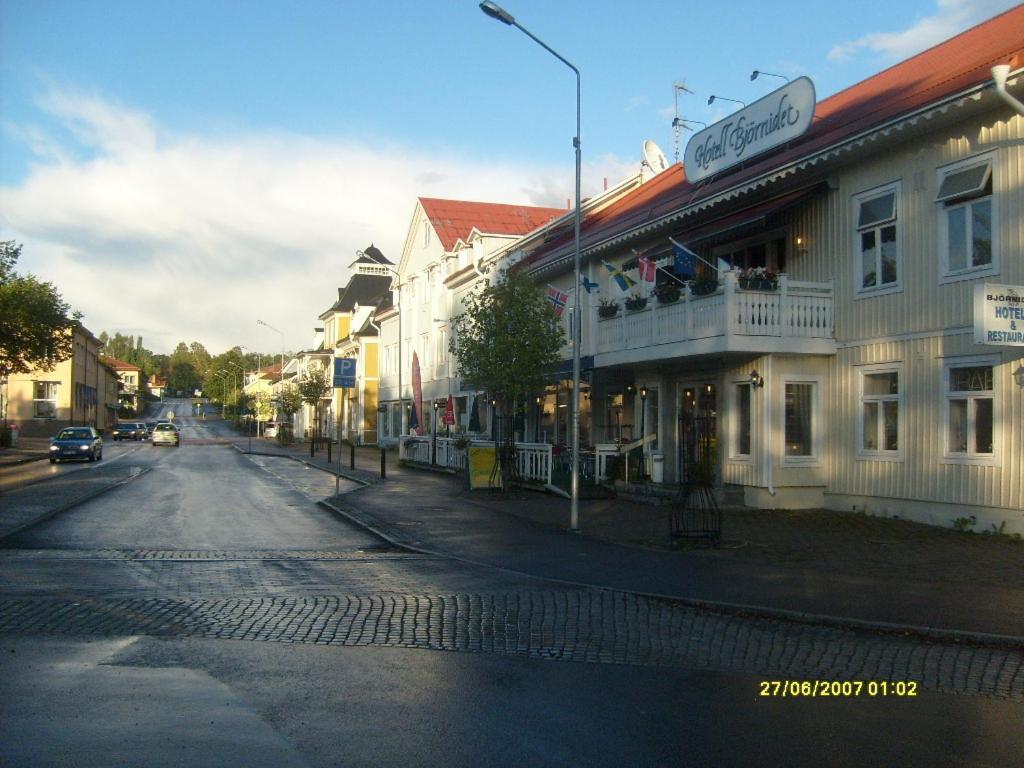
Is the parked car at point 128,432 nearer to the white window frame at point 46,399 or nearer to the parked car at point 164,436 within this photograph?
the white window frame at point 46,399

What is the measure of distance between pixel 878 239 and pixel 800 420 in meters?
3.90

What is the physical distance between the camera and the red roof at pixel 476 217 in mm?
46438

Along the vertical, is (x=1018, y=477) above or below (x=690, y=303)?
below

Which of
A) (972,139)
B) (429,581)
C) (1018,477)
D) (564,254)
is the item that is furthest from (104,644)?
(564,254)

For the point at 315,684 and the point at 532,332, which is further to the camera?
the point at 532,332

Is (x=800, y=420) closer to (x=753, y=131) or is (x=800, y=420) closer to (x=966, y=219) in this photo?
(x=966, y=219)

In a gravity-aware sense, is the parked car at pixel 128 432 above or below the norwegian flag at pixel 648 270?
below

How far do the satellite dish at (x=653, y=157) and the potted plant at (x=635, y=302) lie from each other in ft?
44.2

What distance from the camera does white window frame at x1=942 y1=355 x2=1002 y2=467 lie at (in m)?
15.3

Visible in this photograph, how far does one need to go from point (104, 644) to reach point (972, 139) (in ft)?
49.0

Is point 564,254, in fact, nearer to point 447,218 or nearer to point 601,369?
point 601,369

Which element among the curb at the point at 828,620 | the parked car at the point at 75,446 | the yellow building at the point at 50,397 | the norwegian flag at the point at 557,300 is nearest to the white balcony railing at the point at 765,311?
the norwegian flag at the point at 557,300

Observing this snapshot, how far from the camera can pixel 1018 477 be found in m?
14.9
